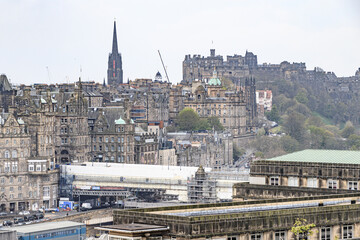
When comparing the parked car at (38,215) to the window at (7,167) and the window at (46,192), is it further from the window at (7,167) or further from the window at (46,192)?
the window at (46,192)

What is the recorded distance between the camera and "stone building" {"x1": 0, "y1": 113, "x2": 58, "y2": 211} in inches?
6585

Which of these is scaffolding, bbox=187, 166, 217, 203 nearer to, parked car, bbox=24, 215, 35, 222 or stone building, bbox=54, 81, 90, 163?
parked car, bbox=24, 215, 35, 222

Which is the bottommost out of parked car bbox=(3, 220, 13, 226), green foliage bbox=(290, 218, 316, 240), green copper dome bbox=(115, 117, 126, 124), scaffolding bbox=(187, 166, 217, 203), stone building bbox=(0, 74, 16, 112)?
parked car bbox=(3, 220, 13, 226)

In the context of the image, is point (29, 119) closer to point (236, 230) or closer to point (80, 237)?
point (80, 237)

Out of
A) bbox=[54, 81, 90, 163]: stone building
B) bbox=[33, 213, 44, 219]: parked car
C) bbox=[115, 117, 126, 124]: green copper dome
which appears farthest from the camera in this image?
bbox=[115, 117, 126, 124]: green copper dome

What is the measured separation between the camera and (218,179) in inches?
6156

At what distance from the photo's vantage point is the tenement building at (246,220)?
195 feet

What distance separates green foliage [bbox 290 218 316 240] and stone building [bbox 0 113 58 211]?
104954mm

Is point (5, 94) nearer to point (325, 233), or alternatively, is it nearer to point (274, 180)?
point (274, 180)

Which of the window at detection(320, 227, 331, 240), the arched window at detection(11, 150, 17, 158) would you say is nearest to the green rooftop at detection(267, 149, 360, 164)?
the window at detection(320, 227, 331, 240)

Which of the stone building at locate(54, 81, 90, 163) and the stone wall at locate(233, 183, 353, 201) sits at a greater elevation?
the stone building at locate(54, 81, 90, 163)

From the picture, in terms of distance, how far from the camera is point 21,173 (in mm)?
169125

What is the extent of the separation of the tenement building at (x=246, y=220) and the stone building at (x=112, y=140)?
122m

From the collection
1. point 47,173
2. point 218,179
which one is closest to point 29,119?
point 47,173
